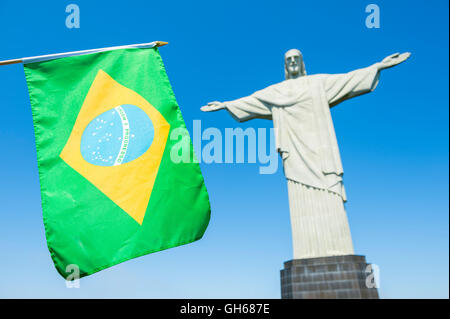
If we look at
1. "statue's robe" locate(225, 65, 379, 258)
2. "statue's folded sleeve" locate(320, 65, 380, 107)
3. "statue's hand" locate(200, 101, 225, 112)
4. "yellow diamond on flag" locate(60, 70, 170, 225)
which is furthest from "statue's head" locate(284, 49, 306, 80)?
"yellow diamond on flag" locate(60, 70, 170, 225)

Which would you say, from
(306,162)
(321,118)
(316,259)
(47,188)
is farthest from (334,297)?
(47,188)

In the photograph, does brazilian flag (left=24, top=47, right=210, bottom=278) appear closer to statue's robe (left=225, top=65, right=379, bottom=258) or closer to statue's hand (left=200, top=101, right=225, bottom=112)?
statue's hand (left=200, top=101, right=225, bottom=112)

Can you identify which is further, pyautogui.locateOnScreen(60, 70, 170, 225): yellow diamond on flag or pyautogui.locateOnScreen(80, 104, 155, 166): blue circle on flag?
pyautogui.locateOnScreen(80, 104, 155, 166): blue circle on flag

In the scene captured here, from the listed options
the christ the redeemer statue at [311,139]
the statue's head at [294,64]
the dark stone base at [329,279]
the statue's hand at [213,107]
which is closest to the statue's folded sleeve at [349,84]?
the christ the redeemer statue at [311,139]

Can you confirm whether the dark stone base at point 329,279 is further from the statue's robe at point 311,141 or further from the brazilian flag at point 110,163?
the brazilian flag at point 110,163

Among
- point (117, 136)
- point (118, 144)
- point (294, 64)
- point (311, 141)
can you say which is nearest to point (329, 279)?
point (311, 141)

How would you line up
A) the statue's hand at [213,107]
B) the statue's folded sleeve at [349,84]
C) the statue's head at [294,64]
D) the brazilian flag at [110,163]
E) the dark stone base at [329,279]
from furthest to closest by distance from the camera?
the statue's hand at [213,107]
the statue's head at [294,64]
the statue's folded sleeve at [349,84]
the brazilian flag at [110,163]
the dark stone base at [329,279]
